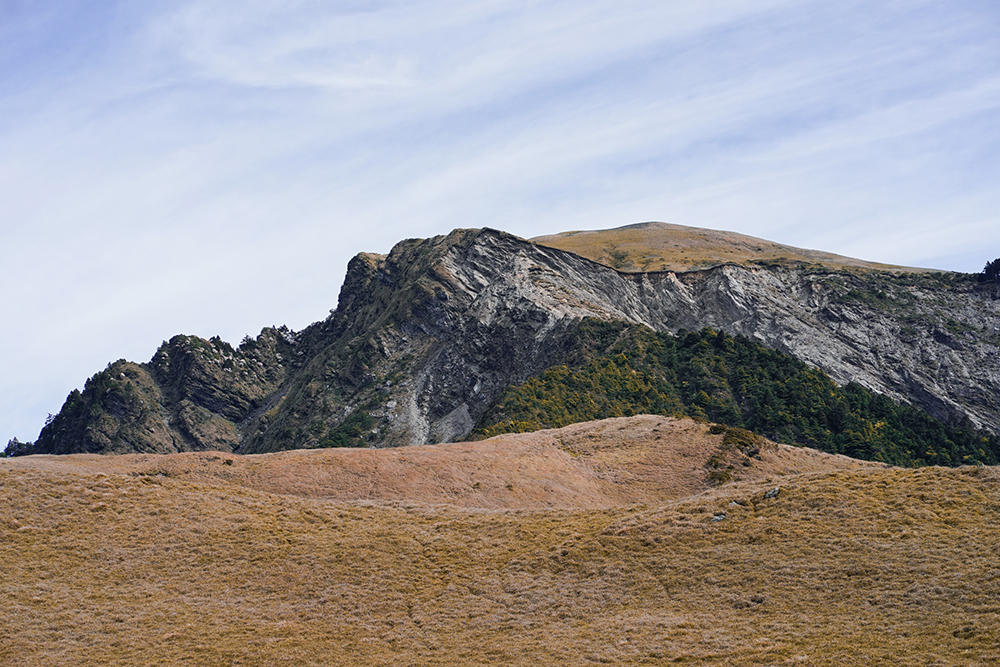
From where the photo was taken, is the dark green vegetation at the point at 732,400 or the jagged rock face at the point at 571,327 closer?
the dark green vegetation at the point at 732,400

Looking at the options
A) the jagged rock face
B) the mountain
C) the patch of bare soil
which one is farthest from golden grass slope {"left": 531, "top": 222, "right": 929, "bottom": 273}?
the patch of bare soil

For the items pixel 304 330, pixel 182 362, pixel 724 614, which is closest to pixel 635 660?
pixel 724 614

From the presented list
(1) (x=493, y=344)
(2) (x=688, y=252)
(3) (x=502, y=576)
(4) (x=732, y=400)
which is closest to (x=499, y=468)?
(3) (x=502, y=576)

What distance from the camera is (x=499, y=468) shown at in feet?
160

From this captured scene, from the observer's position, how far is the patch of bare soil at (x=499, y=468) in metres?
44.9

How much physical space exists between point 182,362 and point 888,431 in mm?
106687

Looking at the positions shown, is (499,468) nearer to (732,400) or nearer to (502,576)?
(502,576)

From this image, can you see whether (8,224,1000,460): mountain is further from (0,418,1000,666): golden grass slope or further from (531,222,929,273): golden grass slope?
(0,418,1000,666): golden grass slope

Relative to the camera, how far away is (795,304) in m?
111

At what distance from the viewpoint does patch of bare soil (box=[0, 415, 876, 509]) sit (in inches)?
1767

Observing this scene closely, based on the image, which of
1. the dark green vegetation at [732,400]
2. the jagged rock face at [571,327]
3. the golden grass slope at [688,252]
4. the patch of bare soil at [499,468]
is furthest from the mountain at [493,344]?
the patch of bare soil at [499,468]

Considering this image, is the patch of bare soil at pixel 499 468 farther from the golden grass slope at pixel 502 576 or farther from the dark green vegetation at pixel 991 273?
the dark green vegetation at pixel 991 273

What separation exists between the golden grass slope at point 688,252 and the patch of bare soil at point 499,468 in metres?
71.2

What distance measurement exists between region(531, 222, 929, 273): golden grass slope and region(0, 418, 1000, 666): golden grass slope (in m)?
89.5
